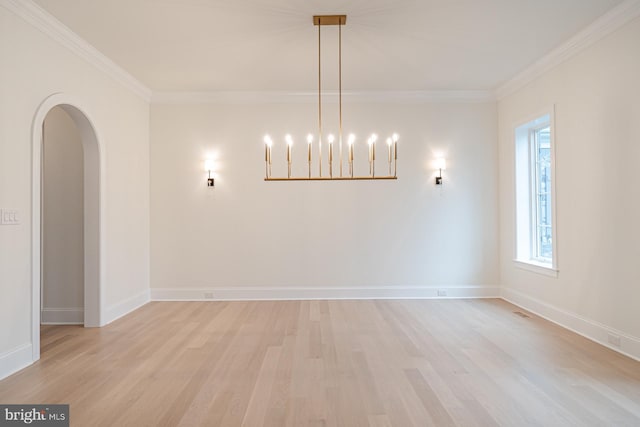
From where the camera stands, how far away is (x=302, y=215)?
5.80 m

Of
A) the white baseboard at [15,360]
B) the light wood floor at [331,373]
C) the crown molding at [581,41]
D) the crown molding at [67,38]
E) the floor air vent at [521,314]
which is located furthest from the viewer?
the floor air vent at [521,314]

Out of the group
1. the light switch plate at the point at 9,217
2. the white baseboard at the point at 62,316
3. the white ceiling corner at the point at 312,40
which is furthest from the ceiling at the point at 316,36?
the white baseboard at the point at 62,316

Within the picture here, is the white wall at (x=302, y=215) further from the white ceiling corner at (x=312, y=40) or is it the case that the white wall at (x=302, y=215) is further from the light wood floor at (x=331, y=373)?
the light wood floor at (x=331, y=373)

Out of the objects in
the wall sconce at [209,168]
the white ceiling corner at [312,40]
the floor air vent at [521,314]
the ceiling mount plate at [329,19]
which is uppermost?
the white ceiling corner at [312,40]

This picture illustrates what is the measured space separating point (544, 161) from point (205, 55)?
175 inches

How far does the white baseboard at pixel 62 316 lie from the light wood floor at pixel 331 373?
17 cm

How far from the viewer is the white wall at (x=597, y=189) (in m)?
3.40

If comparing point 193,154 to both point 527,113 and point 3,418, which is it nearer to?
point 3,418

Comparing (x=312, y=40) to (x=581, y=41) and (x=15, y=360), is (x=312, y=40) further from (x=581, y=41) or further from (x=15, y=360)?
(x=15, y=360)

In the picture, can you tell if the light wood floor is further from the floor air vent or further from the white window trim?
the white window trim

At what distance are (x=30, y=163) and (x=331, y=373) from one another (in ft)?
10.2

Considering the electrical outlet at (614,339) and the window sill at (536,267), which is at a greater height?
the window sill at (536,267)

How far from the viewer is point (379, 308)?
5.18m

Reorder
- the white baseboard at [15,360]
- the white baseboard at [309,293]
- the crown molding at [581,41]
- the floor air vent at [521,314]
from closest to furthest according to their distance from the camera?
the white baseboard at [15,360]
the crown molding at [581,41]
the floor air vent at [521,314]
the white baseboard at [309,293]
